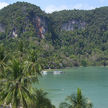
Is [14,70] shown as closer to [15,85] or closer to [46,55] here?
[15,85]

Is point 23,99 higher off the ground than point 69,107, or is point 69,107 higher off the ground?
point 23,99

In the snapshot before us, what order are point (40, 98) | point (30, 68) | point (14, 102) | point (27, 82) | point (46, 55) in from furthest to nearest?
point (46, 55) → point (30, 68) → point (40, 98) → point (27, 82) → point (14, 102)

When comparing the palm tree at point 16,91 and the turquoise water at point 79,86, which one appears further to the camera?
the turquoise water at point 79,86

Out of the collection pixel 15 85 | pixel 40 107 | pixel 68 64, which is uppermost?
pixel 15 85

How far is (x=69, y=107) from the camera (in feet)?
72.6

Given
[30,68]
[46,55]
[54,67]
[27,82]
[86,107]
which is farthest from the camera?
[46,55]

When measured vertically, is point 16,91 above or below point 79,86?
above

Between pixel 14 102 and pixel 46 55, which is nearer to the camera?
pixel 14 102

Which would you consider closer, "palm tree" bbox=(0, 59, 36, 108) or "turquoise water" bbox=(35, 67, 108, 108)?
"palm tree" bbox=(0, 59, 36, 108)

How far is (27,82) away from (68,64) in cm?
16490

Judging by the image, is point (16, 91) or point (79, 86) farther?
point (79, 86)

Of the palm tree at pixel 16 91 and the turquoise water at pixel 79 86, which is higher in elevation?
the palm tree at pixel 16 91

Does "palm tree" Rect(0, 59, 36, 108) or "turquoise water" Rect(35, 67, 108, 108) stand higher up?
"palm tree" Rect(0, 59, 36, 108)

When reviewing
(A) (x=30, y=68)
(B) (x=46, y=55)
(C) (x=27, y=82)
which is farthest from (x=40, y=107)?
(B) (x=46, y=55)
